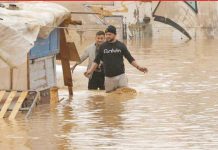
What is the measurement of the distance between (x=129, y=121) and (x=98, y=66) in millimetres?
4018

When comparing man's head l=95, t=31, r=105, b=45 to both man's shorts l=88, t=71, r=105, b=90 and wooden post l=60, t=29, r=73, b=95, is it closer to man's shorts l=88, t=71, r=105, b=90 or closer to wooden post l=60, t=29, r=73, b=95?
man's shorts l=88, t=71, r=105, b=90

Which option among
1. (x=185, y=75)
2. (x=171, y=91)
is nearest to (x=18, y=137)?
(x=171, y=91)

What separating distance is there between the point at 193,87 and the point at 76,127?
18.9 ft

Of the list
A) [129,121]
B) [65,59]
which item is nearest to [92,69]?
[65,59]

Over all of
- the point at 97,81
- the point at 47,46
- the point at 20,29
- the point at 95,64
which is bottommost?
the point at 97,81

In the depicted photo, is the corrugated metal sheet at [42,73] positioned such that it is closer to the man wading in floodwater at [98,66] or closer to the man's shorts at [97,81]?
the man wading in floodwater at [98,66]

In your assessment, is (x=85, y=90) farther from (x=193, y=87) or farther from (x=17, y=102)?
(x=17, y=102)

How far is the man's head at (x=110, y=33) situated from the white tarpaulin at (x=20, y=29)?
1008 mm

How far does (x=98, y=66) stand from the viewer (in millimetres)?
14727

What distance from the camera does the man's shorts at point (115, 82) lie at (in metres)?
14.0

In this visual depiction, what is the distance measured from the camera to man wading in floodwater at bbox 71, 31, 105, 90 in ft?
48.4

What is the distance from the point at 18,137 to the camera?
9.57 metres

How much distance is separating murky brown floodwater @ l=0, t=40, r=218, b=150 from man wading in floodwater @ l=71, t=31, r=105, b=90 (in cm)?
25

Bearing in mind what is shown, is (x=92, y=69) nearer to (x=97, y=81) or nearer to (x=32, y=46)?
(x=97, y=81)
